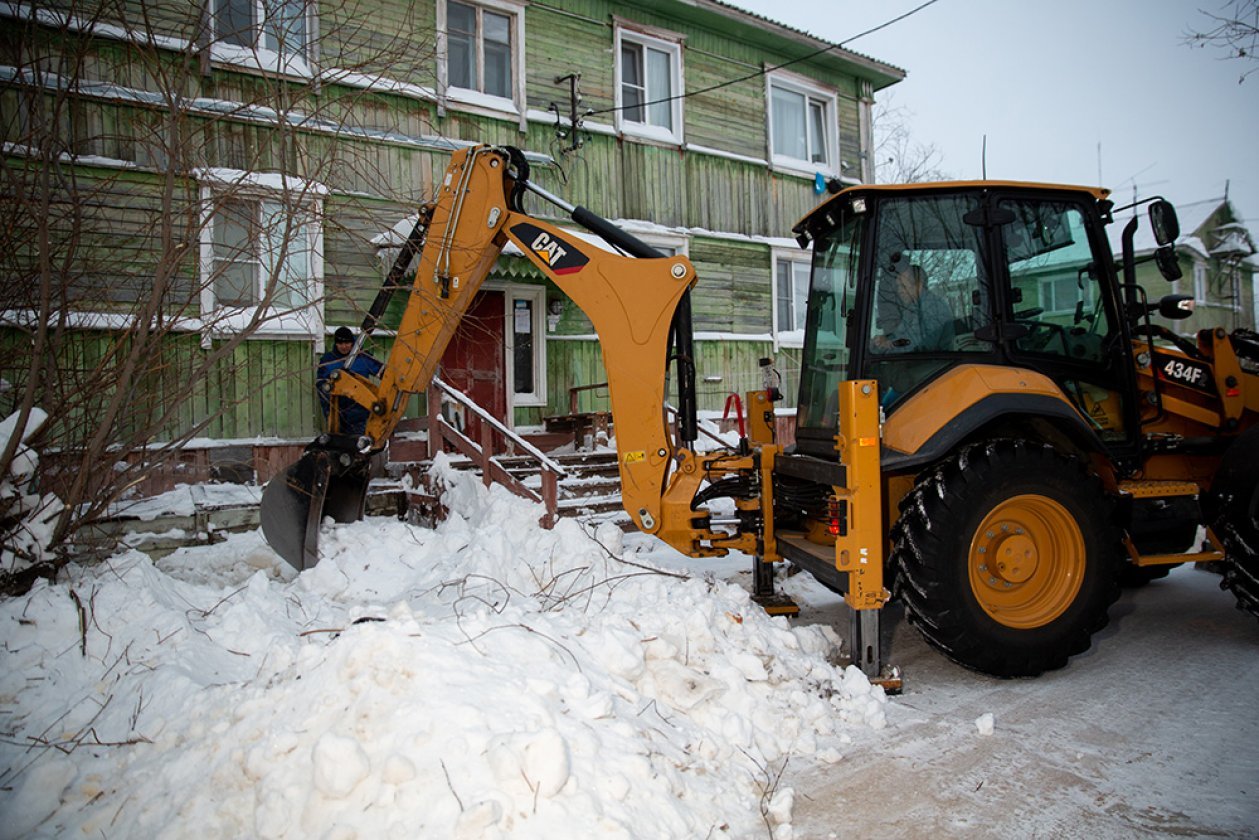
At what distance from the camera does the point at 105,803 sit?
9.18ft

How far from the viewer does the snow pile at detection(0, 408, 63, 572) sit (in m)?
4.13

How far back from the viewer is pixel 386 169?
9750 mm

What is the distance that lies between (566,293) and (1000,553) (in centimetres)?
302

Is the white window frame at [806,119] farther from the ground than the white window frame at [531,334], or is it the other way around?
the white window frame at [806,119]

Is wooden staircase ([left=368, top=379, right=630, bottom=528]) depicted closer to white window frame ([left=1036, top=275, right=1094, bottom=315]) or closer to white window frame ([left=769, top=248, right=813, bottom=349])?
white window frame ([left=1036, top=275, right=1094, bottom=315])

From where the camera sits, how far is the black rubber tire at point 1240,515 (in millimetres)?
4613

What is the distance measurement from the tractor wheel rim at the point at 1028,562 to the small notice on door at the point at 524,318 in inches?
303

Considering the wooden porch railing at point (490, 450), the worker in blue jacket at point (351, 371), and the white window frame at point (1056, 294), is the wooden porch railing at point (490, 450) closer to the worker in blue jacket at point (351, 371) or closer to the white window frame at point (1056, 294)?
the worker in blue jacket at point (351, 371)

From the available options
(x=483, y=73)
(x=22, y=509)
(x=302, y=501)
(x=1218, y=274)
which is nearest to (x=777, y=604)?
(x=302, y=501)

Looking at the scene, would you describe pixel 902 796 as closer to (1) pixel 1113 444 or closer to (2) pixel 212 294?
(1) pixel 1113 444

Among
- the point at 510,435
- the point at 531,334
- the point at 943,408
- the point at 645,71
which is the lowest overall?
the point at 510,435

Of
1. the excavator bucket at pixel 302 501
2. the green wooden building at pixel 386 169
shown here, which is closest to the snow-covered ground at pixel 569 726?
the excavator bucket at pixel 302 501

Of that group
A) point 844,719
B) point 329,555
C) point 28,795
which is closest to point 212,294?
point 329,555

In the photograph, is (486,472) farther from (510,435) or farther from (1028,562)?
(1028,562)
